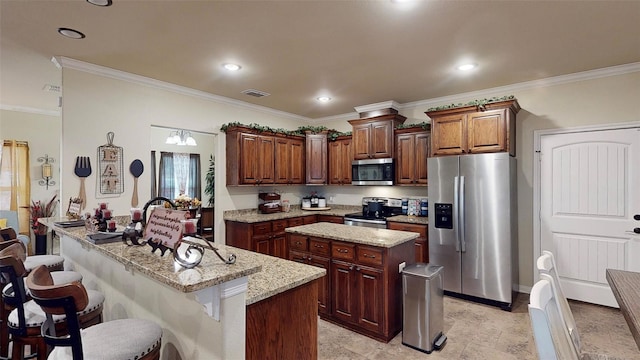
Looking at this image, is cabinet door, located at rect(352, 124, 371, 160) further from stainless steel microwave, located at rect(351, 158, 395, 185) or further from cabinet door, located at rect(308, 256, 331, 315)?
cabinet door, located at rect(308, 256, 331, 315)

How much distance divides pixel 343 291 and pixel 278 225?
2.01 meters

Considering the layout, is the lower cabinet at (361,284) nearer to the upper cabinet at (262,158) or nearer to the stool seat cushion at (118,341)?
the stool seat cushion at (118,341)

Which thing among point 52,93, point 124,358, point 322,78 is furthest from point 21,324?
point 52,93

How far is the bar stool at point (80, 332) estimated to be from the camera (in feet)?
3.92

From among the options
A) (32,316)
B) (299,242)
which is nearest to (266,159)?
(299,242)

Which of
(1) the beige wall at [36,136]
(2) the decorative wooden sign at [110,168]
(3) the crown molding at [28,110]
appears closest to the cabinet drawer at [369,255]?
(2) the decorative wooden sign at [110,168]

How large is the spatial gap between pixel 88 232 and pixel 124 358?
1319mm

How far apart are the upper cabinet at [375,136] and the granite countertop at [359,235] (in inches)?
73.8

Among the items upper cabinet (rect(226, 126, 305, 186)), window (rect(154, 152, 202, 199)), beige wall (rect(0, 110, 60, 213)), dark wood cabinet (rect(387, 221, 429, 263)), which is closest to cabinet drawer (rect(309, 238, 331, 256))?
dark wood cabinet (rect(387, 221, 429, 263))

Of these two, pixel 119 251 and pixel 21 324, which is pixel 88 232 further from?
pixel 119 251

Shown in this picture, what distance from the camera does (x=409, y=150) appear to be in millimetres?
4645

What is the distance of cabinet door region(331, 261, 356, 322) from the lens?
116 inches

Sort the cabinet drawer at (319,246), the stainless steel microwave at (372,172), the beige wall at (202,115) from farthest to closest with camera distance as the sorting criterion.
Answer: the stainless steel microwave at (372,172) < the beige wall at (202,115) < the cabinet drawer at (319,246)

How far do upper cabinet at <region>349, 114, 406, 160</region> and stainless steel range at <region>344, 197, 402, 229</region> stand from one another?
0.78 metres
